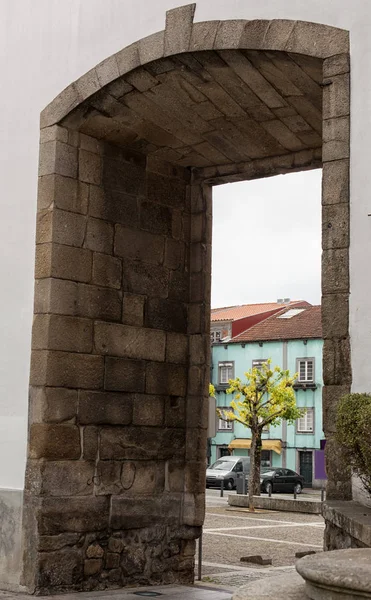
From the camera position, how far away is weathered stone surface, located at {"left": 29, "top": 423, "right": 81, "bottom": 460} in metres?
7.48

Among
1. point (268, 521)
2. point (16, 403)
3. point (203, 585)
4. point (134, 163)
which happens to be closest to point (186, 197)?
point (134, 163)

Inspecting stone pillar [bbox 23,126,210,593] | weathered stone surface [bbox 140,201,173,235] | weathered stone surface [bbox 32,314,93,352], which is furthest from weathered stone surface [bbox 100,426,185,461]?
weathered stone surface [bbox 140,201,173,235]

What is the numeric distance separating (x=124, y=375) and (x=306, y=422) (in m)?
29.6

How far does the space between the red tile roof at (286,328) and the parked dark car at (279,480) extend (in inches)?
294

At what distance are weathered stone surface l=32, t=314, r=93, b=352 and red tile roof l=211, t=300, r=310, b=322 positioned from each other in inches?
1348

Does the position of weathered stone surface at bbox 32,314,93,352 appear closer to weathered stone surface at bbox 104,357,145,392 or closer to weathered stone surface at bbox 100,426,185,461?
weathered stone surface at bbox 104,357,145,392

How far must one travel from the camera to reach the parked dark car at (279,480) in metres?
29.4

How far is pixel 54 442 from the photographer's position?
7516 millimetres

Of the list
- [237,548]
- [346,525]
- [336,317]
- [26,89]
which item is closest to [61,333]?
[26,89]

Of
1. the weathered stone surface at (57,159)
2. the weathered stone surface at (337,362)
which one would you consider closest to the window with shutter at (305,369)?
the weathered stone surface at (57,159)

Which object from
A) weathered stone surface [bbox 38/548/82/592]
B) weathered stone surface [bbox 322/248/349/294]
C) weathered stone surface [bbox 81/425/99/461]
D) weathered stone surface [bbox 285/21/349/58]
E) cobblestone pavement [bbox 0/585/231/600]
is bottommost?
cobblestone pavement [bbox 0/585/231/600]

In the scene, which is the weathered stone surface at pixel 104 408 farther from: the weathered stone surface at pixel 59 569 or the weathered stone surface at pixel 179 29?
the weathered stone surface at pixel 179 29

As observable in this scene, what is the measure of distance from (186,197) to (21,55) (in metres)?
1.97

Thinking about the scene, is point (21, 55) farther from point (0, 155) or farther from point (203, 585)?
point (203, 585)
